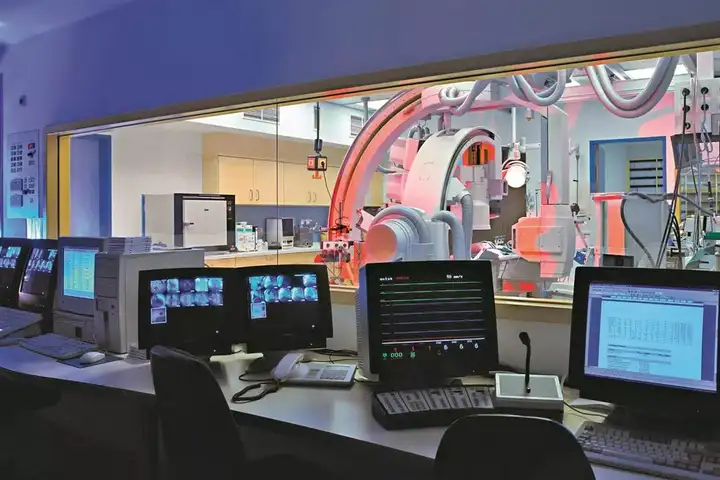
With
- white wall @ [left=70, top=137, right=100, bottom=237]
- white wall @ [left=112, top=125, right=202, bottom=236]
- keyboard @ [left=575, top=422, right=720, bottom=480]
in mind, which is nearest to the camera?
keyboard @ [left=575, top=422, right=720, bottom=480]

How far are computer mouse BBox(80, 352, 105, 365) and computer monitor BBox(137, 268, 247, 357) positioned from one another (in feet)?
0.80

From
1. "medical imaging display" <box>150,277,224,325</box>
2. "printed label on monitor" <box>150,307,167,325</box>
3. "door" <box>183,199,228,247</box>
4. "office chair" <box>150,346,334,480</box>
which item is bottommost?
"office chair" <box>150,346,334,480</box>

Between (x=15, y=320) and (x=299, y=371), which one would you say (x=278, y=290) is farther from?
(x=15, y=320)

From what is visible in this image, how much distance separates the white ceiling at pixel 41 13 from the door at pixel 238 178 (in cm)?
304

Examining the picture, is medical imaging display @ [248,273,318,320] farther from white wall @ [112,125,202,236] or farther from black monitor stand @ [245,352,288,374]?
white wall @ [112,125,202,236]

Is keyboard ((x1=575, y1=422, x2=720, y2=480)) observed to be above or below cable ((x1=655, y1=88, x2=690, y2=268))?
below

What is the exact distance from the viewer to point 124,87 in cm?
322

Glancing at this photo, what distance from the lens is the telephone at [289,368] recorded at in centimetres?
219

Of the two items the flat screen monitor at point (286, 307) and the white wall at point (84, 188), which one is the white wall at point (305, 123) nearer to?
the white wall at point (84, 188)

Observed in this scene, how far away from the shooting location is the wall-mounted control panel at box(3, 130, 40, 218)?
147 inches

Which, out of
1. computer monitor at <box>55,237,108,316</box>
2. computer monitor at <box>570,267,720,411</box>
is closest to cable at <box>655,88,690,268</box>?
computer monitor at <box>570,267,720,411</box>

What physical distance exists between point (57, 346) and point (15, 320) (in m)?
0.43

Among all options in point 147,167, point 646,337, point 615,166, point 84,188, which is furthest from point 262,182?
point 646,337

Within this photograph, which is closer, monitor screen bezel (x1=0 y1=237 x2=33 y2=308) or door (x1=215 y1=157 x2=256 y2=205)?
monitor screen bezel (x1=0 y1=237 x2=33 y2=308)
